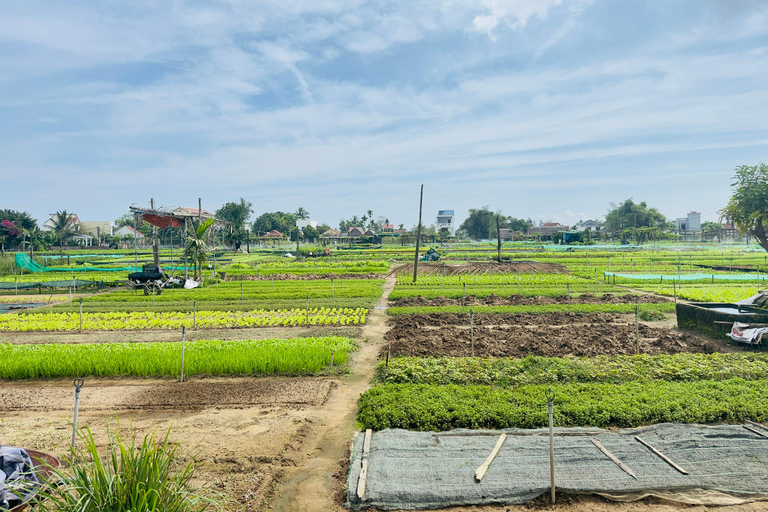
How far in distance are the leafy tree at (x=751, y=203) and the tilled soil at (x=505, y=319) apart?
25.3m

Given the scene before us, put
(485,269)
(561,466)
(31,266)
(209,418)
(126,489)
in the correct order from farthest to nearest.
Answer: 1. (485,269)
2. (31,266)
3. (209,418)
4. (561,466)
5. (126,489)

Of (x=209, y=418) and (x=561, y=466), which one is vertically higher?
(x=561, y=466)

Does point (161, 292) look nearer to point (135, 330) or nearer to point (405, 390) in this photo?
point (135, 330)

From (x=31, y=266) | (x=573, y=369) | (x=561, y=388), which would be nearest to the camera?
(x=561, y=388)

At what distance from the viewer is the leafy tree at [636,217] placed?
132875mm

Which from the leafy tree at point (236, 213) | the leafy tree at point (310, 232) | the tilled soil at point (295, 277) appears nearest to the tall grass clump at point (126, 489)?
the tilled soil at point (295, 277)

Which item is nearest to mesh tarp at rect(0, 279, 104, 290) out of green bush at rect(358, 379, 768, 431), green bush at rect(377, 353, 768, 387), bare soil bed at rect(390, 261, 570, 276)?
bare soil bed at rect(390, 261, 570, 276)

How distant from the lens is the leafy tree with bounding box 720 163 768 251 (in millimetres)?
36438

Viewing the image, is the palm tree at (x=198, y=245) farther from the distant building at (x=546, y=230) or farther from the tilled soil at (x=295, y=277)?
the distant building at (x=546, y=230)

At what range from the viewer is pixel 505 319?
20656mm

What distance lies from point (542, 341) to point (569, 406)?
6.94m

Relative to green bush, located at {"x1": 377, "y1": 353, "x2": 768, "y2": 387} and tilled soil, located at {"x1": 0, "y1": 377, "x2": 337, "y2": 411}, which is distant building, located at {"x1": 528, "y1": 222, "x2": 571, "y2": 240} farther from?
tilled soil, located at {"x1": 0, "y1": 377, "x2": 337, "y2": 411}

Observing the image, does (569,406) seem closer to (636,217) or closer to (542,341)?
(542,341)

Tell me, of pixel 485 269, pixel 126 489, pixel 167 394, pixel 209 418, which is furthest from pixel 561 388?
pixel 485 269
